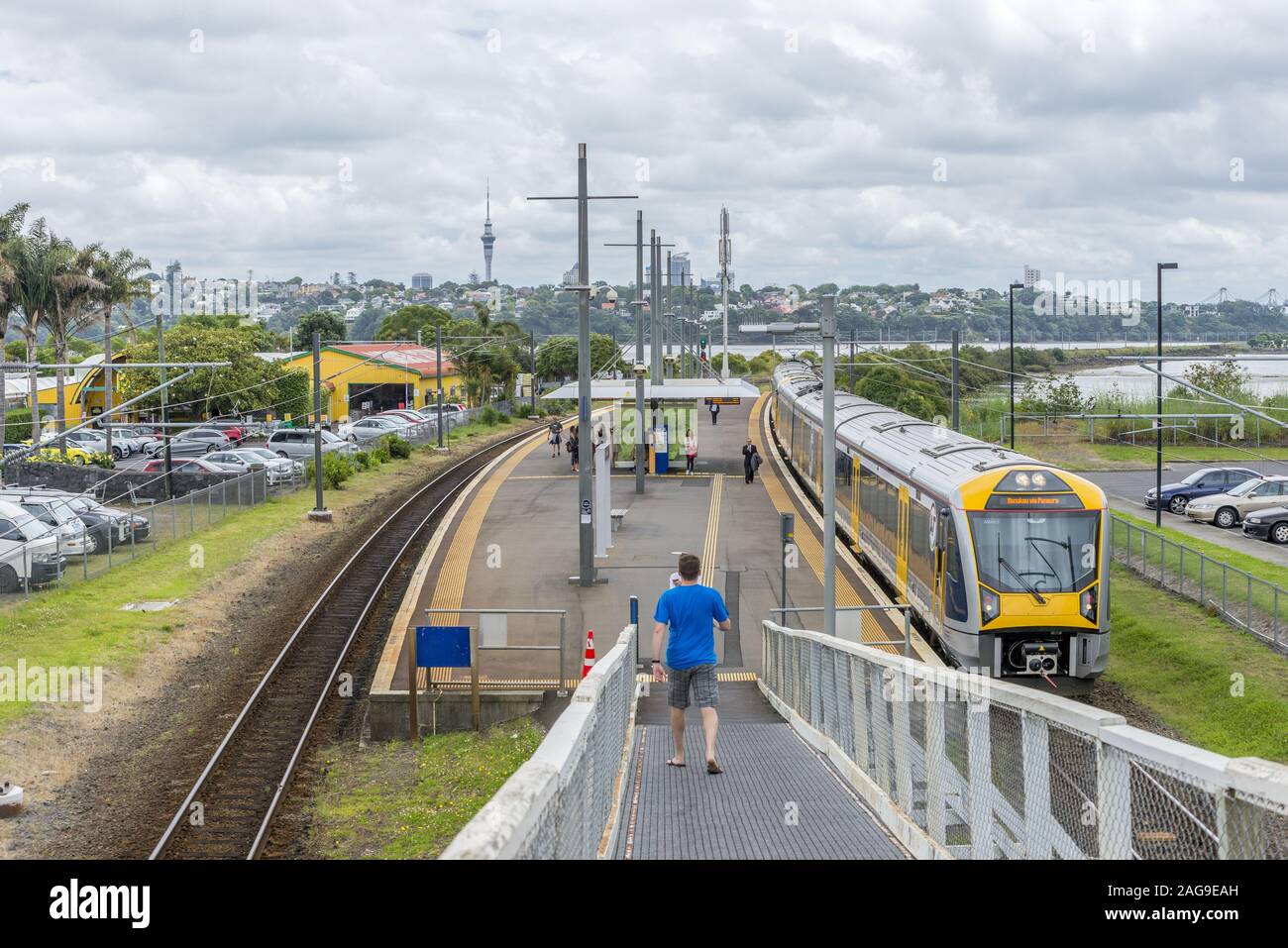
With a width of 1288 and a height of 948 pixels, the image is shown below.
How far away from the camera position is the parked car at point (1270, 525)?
1353 inches

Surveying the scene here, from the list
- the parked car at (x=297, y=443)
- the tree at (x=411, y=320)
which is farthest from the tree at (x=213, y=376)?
the tree at (x=411, y=320)

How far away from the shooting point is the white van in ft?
83.3

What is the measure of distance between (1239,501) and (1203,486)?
2.72m

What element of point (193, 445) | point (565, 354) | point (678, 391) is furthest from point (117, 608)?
point (565, 354)

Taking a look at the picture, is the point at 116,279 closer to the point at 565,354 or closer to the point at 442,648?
the point at 442,648

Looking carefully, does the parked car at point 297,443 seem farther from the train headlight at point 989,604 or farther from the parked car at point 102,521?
the train headlight at point 989,604

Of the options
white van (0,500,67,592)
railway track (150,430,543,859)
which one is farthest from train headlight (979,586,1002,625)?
white van (0,500,67,592)

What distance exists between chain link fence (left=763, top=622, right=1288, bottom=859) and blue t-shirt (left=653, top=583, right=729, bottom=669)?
3.82ft

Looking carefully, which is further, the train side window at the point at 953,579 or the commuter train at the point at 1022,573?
the train side window at the point at 953,579

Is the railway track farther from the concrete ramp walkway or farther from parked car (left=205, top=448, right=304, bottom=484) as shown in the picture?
parked car (left=205, top=448, right=304, bottom=484)

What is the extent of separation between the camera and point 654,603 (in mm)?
25094

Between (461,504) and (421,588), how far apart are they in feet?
41.8

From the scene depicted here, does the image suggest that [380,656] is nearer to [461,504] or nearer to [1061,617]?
[1061,617]

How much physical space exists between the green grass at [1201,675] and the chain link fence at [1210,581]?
0.87ft
